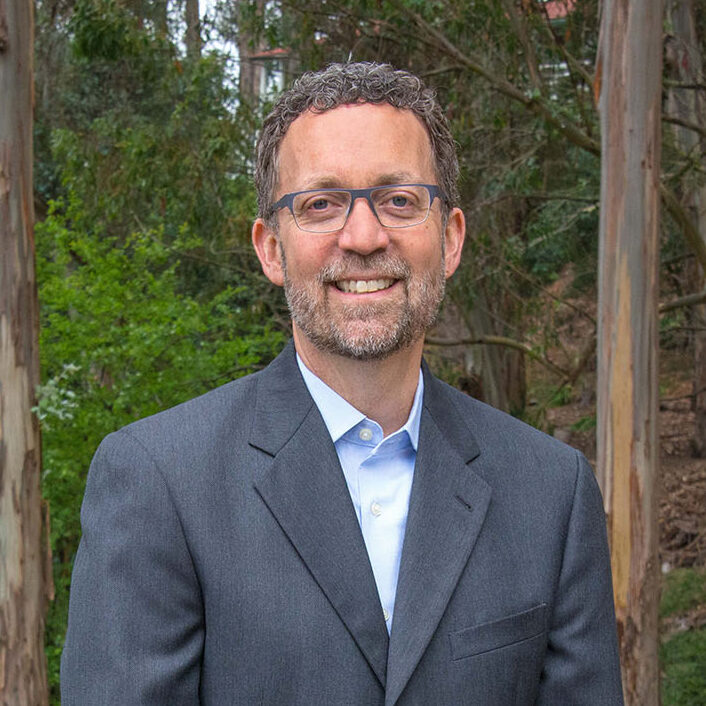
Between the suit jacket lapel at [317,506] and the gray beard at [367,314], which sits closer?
the suit jacket lapel at [317,506]

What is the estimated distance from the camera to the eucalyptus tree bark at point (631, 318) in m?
6.94

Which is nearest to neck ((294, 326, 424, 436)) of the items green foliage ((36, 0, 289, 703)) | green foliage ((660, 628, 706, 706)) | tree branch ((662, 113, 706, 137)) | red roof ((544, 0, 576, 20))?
green foliage ((36, 0, 289, 703))

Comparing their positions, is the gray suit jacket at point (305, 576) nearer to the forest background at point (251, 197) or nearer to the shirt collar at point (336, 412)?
the shirt collar at point (336, 412)

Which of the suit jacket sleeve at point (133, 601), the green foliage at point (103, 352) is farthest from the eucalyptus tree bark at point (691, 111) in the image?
the suit jacket sleeve at point (133, 601)

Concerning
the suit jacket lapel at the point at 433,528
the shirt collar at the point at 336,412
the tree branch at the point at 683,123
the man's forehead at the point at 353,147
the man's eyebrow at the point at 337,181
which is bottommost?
the suit jacket lapel at the point at 433,528

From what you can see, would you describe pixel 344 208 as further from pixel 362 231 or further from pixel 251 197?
pixel 251 197

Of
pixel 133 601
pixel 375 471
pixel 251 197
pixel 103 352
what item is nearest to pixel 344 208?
pixel 375 471

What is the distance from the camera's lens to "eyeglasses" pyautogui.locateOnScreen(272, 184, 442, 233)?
1.99 m

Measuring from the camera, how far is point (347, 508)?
1.91 meters

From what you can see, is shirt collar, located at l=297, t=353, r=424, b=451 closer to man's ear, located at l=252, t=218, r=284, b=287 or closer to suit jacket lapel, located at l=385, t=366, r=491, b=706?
suit jacket lapel, located at l=385, t=366, r=491, b=706

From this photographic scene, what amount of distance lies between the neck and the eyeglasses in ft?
0.79

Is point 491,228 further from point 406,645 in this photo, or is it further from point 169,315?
point 406,645

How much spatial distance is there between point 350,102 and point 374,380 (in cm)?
56

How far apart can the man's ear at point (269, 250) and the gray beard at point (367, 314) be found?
0.14 m
